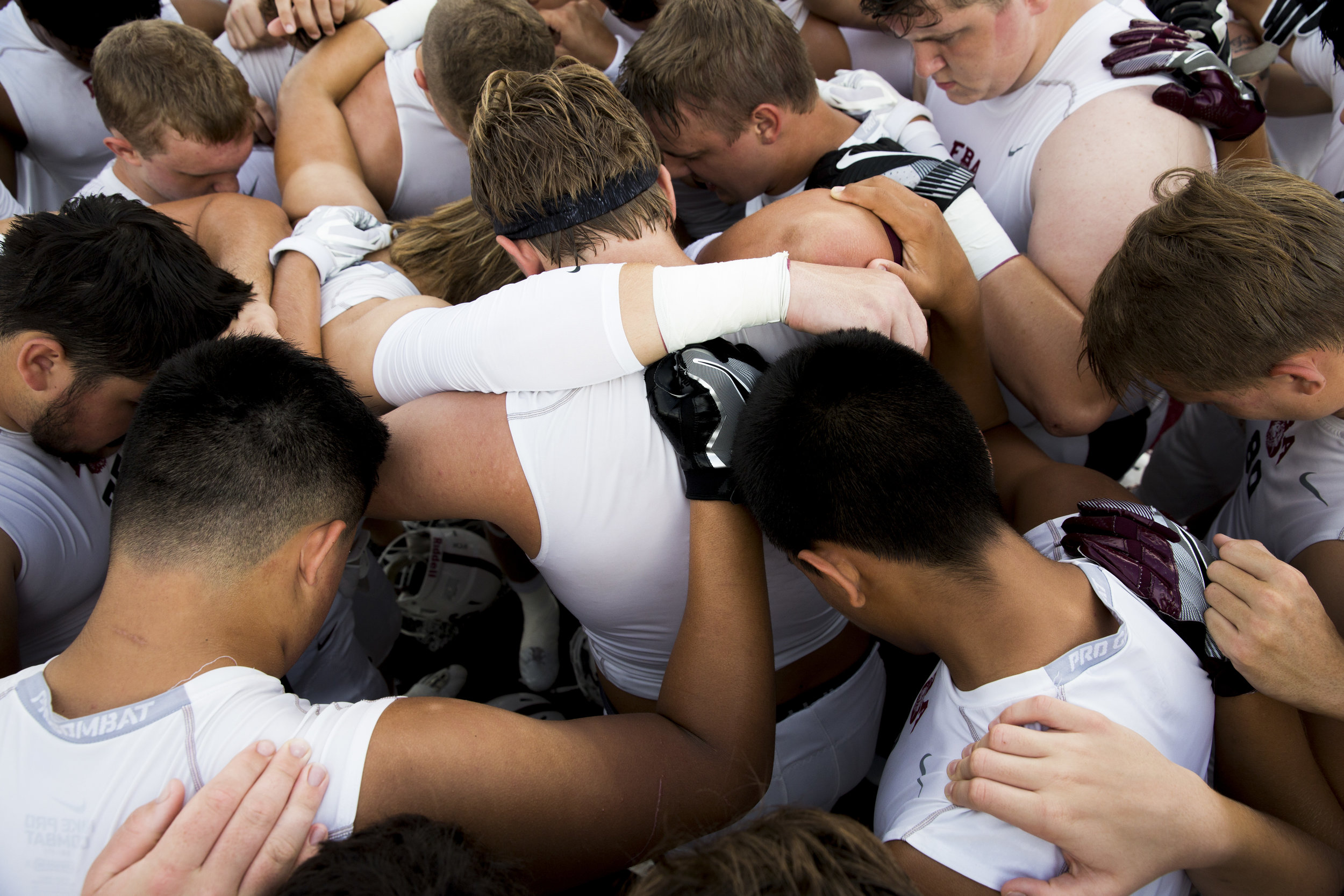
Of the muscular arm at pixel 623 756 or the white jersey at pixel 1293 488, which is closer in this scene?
the muscular arm at pixel 623 756

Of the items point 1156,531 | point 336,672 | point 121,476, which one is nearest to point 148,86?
point 121,476

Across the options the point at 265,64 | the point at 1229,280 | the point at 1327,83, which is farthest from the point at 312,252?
the point at 1327,83

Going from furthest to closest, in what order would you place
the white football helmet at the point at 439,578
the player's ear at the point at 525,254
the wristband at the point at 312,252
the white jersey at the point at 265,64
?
1. the white jersey at the point at 265,64
2. the white football helmet at the point at 439,578
3. the wristband at the point at 312,252
4. the player's ear at the point at 525,254

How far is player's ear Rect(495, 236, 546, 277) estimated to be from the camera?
190cm

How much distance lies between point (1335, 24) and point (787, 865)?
3.05 meters

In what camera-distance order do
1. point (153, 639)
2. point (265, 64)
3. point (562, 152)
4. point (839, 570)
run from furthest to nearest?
point (265, 64), point (562, 152), point (839, 570), point (153, 639)

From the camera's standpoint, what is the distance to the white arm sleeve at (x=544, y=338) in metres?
1.60

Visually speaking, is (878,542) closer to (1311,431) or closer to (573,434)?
(573,434)

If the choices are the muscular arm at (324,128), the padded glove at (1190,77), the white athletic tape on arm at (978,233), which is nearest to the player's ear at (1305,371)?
the white athletic tape on arm at (978,233)

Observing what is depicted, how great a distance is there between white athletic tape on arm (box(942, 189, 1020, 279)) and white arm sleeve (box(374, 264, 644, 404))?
3.88 ft

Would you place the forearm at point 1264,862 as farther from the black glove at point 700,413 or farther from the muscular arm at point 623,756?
the black glove at point 700,413

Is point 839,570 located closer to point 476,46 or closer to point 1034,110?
point 1034,110

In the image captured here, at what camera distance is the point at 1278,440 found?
1979 millimetres

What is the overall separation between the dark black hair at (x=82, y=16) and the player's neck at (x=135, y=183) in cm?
68
